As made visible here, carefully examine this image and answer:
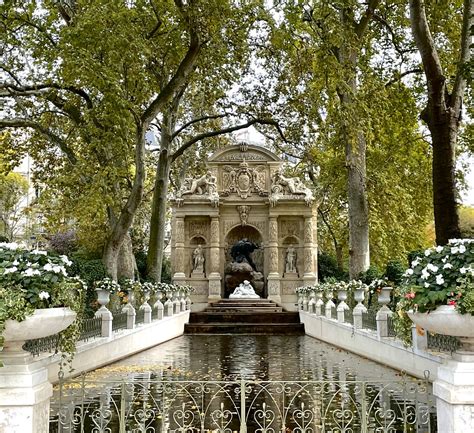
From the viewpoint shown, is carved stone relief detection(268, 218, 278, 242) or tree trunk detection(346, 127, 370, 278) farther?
carved stone relief detection(268, 218, 278, 242)

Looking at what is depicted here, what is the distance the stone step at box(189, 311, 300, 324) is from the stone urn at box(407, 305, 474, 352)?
61.9 ft

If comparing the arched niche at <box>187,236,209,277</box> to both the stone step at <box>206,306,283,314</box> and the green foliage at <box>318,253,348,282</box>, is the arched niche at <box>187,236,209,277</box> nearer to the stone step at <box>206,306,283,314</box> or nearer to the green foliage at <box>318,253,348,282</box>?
the stone step at <box>206,306,283,314</box>

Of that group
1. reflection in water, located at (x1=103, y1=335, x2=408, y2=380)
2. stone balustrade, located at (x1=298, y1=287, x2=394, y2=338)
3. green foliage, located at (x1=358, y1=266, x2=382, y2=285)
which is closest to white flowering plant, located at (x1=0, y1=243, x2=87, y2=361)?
reflection in water, located at (x1=103, y1=335, x2=408, y2=380)

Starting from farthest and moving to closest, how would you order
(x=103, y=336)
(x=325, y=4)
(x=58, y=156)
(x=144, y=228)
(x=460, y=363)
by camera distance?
(x=144, y=228) < (x=58, y=156) < (x=325, y=4) < (x=103, y=336) < (x=460, y=363)

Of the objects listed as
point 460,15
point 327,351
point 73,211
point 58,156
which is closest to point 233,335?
point 327,351

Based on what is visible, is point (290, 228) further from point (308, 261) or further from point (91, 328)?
point (91, 328)

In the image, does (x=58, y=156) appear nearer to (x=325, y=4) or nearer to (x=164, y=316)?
(x=164, y=316)

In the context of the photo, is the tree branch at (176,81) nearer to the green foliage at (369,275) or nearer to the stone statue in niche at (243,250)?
the green foliage at (369,275)

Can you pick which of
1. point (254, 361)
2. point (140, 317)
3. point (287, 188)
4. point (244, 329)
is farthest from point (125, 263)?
point (254, 361)

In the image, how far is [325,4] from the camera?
14398 mm

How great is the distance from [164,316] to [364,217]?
775 centimetres

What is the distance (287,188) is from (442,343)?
70.6 feet

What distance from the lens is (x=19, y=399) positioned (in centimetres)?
504

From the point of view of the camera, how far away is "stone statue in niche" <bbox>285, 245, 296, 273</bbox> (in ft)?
97.8
